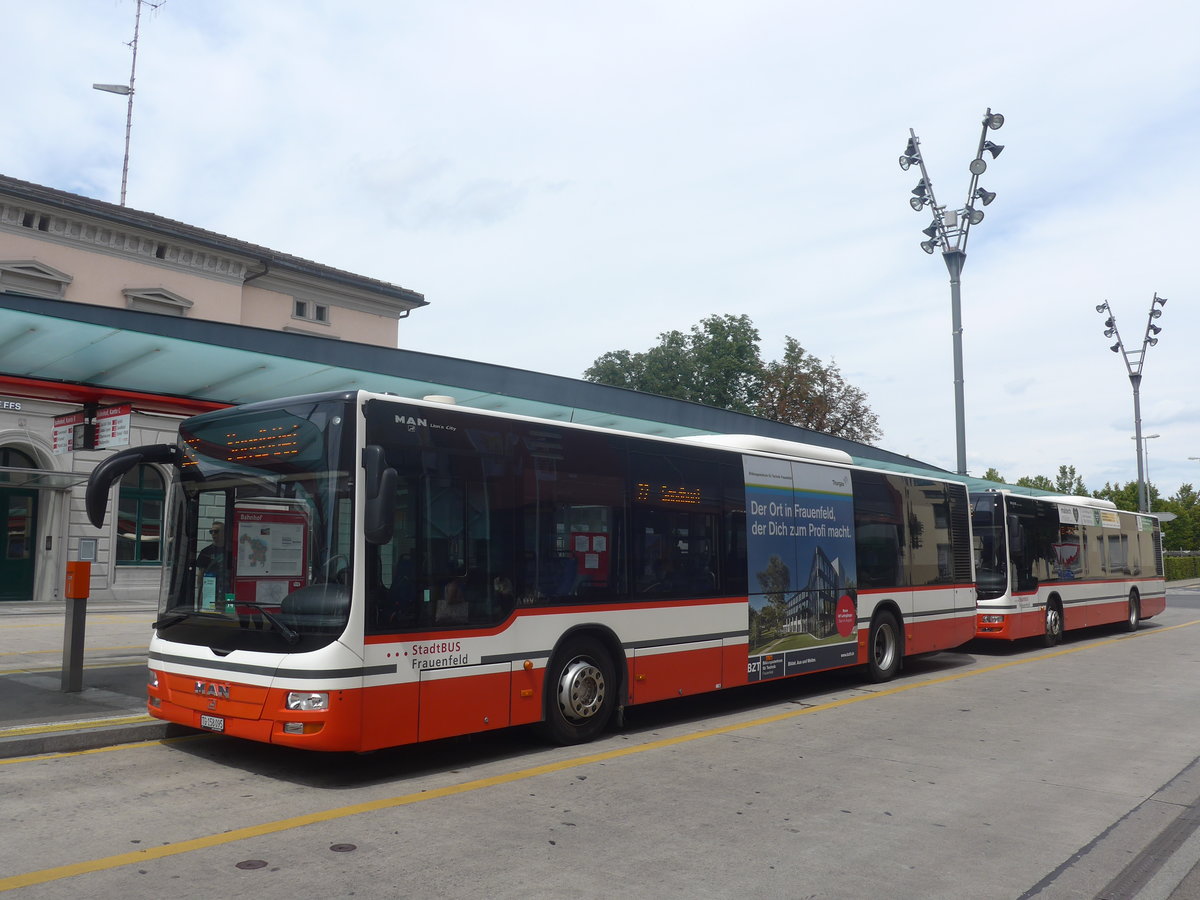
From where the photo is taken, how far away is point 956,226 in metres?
22.0

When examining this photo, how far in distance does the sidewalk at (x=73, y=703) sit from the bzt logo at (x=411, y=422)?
363 centimetres

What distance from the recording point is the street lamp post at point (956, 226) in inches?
835

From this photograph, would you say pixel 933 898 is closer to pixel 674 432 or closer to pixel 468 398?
pixel 468 398

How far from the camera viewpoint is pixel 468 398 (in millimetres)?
12570

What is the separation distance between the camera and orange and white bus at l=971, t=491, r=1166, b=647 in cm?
1780

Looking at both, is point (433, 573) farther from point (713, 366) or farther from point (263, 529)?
point (713, 366)

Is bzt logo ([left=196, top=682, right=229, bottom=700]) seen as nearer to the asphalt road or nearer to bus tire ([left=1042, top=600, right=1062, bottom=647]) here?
the asphalt road

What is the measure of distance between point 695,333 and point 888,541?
48564mm

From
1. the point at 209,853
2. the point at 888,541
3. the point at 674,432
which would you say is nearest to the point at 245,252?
the point at 674,432

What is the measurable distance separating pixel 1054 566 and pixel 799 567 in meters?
10.1

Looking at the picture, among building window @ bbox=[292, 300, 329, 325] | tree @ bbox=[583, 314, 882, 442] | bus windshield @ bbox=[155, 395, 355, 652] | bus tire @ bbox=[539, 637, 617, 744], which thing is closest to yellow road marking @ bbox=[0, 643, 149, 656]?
bus windshield @ bbox=[155, 395, 355, 652]

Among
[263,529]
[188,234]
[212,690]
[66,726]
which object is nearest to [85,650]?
[66,726]

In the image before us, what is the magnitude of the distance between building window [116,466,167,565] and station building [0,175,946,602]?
0.13ft

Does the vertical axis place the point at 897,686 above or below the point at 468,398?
below
